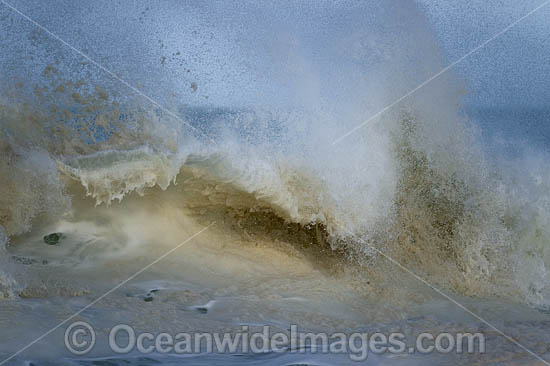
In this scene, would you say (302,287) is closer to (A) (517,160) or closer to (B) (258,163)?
(B) (258,163)

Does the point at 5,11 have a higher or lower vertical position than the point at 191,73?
higher

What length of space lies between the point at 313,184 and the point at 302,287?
0.86m

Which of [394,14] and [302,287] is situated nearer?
[302,287]

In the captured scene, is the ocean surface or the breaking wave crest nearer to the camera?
the ocean surface

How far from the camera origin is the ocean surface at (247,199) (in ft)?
11.3

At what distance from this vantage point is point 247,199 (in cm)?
443

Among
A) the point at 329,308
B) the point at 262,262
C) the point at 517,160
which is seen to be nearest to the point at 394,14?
the point at 517,160

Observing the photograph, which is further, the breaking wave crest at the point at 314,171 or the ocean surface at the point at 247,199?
the breaking wave crest at the point at 314,171

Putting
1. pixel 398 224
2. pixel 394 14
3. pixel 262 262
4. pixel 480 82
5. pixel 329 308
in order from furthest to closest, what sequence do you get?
1. pixel 480 82
2. pixel 394 14
3. pixel 398 224
4. pixel 262 262
5. pixel 329 308

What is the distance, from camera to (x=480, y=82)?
A: 22484 mm

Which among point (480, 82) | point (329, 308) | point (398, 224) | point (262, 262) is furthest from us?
point (480, 82)

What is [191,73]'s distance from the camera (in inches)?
172

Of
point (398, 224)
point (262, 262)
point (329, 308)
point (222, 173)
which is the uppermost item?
point (222, 173)

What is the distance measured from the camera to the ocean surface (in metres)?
3.46
